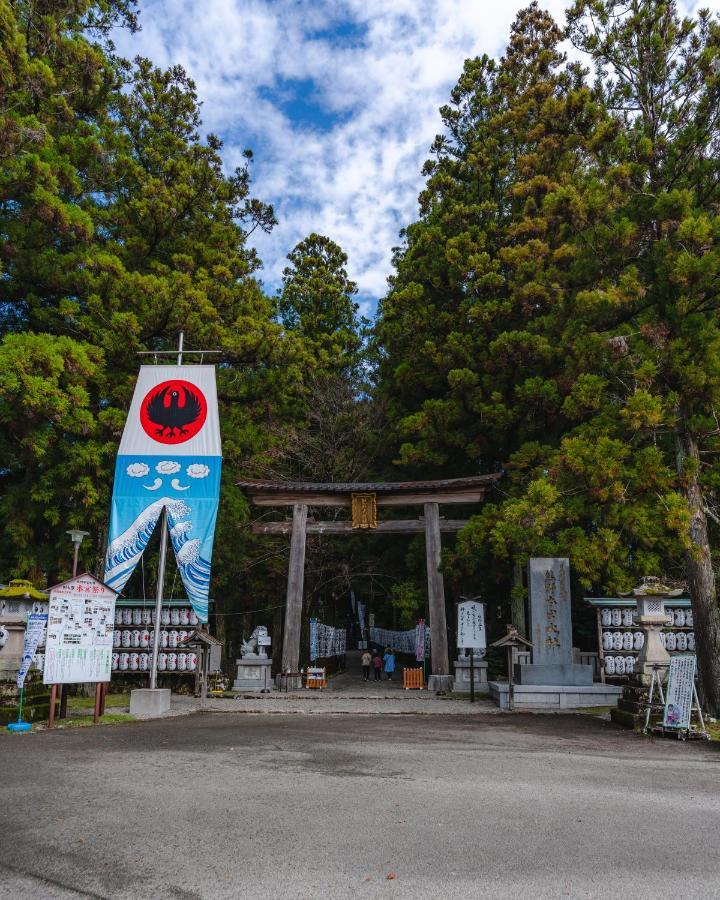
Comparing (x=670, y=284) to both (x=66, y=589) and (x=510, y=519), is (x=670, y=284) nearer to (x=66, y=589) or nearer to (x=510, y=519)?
(x=510, y=519)

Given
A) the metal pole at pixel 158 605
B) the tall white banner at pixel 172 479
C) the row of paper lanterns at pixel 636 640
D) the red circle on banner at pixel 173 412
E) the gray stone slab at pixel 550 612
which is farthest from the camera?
the row of paper lanterns at pixel 636 640

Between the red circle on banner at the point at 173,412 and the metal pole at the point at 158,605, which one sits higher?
the red circle on banner at the point at 173,412

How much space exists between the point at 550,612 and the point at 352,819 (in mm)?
8533

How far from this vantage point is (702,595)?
9500 millimetres

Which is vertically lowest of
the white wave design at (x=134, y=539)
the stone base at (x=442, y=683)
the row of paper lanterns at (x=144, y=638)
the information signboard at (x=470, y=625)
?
the stone base at (x=442, y=683)

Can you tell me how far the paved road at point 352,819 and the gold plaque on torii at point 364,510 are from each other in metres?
7.65

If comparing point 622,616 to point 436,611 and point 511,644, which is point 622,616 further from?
point 436,611

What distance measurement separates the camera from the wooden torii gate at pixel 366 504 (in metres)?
14.6

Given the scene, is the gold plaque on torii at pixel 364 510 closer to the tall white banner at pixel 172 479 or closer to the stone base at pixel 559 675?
the tall white banner at pixel 172 479

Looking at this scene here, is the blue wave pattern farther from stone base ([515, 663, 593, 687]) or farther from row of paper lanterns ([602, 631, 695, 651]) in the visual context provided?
row of paper lanterns ([602, 631, 695, 651])

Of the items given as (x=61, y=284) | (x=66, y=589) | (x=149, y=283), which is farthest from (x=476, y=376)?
(x=66, y=589)

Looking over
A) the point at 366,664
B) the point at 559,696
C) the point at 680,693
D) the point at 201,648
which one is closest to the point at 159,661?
the point at 201,648

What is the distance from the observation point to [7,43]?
428 inches

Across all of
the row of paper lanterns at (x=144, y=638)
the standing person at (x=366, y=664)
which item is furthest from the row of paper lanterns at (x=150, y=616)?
the standing person at (x=366, y=664)
